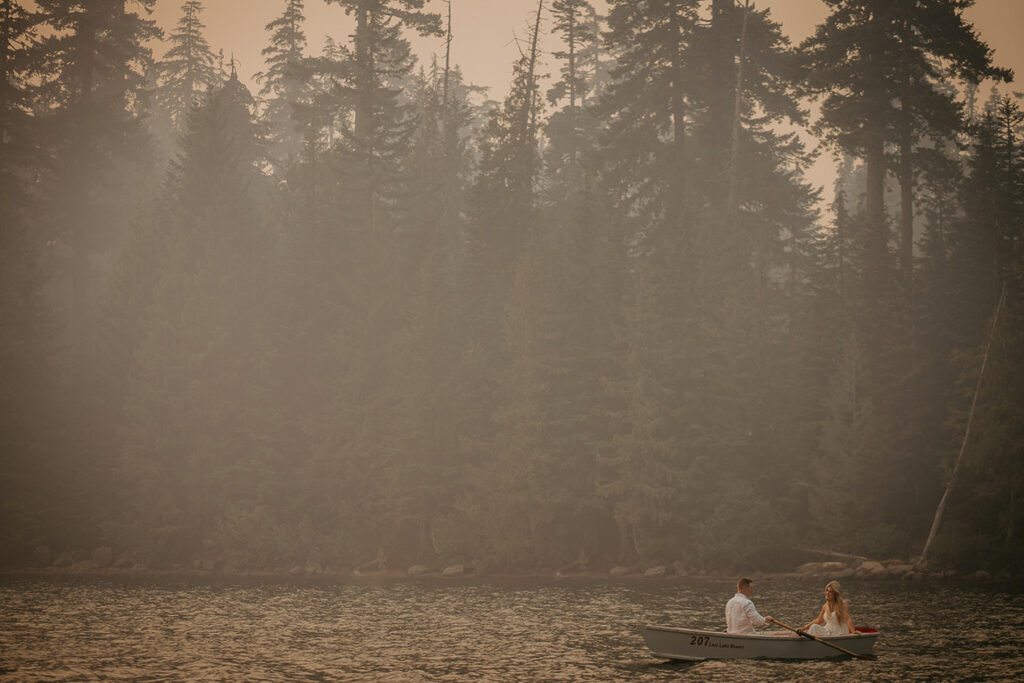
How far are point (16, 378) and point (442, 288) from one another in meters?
26.2

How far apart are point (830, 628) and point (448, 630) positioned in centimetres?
1288

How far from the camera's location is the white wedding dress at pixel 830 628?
947 inches

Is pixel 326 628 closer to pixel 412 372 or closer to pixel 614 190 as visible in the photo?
pixel 412 372

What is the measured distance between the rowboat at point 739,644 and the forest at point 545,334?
21854 millimetres

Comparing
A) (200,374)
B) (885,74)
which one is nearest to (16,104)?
(200,374)

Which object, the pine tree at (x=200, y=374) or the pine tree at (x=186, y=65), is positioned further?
the pine tree at (x=186, y=65)

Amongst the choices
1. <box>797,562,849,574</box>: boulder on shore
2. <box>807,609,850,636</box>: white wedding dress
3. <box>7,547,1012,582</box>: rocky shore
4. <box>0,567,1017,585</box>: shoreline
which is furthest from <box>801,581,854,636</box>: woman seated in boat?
<box>797,562,849,574</box>: boulder on shore

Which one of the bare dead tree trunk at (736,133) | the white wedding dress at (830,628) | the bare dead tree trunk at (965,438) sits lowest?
the white wedding dress at (830,628)

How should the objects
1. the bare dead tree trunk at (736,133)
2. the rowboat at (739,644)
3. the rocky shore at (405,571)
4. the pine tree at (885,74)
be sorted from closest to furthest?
the rowboat at (739,644), the rocky shore at (405,571), the pine tree at (885,74), the bare dead tree trunk at (736,133)

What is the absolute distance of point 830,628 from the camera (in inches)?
949

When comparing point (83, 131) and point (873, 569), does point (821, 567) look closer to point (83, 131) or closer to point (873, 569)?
point (873, 569)

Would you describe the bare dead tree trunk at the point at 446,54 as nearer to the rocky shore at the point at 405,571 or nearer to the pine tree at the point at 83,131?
the pine tree at the point at 83,131

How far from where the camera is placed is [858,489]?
149 feet

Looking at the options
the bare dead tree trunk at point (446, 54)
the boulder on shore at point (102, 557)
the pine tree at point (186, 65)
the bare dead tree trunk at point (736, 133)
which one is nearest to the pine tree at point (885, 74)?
the bare dead tree trunk at point (736, 133)
